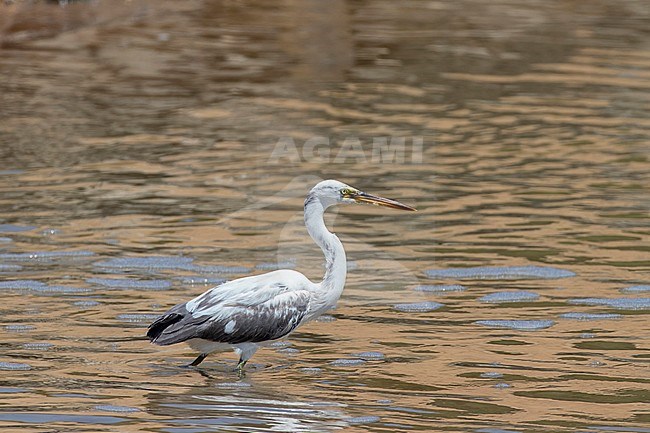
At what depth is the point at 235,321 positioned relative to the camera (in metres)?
9.60

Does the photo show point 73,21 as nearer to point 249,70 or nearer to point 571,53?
point 249,70

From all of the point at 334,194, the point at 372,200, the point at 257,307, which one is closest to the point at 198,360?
the point at 257,307

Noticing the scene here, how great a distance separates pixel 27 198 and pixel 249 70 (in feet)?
26.2

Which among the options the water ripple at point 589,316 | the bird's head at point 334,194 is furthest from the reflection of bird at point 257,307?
the water ripple at point 589,316

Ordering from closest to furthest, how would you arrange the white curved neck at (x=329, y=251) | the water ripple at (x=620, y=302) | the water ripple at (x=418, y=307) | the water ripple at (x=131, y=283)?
the white curved neck at (x=329, y=251) → the water ripple at (x=620, y=302) → the water ripple at (x=418, y=307) → the water ripple at (x=131, y=283)

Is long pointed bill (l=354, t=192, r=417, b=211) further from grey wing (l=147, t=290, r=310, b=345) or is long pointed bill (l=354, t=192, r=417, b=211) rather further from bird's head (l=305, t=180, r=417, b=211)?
grey wing (l=147, t=290, r=310, b=345)

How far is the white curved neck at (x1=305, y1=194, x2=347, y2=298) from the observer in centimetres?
996

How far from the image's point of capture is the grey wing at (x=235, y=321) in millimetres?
9477

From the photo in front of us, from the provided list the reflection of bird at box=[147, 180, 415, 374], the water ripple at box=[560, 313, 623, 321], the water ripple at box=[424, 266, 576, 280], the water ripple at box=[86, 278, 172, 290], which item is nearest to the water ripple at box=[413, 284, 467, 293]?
the water ripple at box=[424, 266, 576, 280]

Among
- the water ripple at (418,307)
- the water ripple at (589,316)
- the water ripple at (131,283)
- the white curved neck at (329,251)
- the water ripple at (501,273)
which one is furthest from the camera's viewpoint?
the water ripple at (501,273)

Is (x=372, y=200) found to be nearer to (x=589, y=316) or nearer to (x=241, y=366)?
(x=241, y=366)

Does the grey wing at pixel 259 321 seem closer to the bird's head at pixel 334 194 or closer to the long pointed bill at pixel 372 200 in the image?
the bird's head at pixel 334 194

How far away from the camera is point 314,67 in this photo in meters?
22.8

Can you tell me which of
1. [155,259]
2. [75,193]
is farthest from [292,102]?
[155,259]
